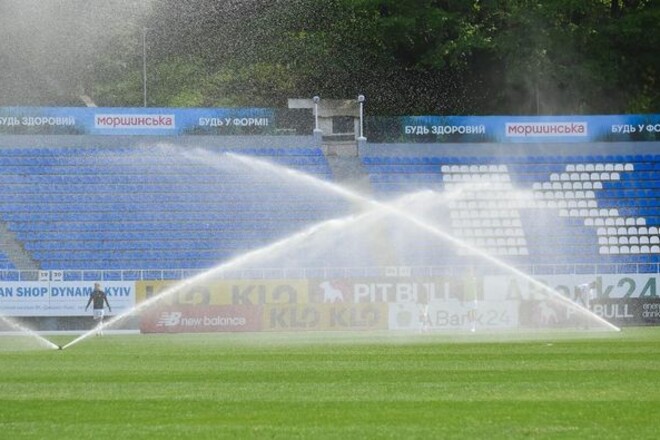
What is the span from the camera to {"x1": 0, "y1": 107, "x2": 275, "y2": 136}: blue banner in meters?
53.1

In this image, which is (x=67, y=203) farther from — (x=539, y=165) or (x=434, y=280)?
(x=539, y=165)

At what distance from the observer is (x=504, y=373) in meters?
20.6

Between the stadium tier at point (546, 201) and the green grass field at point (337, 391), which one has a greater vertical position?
the stadium tier at point (546, 201)

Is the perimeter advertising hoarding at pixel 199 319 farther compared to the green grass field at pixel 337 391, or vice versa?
the perimeter advertising hoarding at pixel 199 319

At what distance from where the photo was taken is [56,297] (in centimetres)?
4350

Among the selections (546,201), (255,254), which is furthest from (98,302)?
(546,201)

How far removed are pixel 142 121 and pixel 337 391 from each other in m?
38.1

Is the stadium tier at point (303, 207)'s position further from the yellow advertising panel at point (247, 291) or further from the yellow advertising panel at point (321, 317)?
the yellow advertising panel at point (321, 317)

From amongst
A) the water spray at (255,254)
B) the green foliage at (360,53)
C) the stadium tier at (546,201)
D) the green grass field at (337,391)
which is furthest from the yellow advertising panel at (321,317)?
the green foliage at (360,53)

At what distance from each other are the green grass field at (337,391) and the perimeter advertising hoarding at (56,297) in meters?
13.7

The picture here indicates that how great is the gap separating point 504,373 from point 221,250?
2915 centimetres

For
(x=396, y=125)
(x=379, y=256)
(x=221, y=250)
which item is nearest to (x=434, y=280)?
(x=379, y=256)

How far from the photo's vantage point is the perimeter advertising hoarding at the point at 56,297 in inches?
1700

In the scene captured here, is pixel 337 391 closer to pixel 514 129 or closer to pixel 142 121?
pixel 142 121
